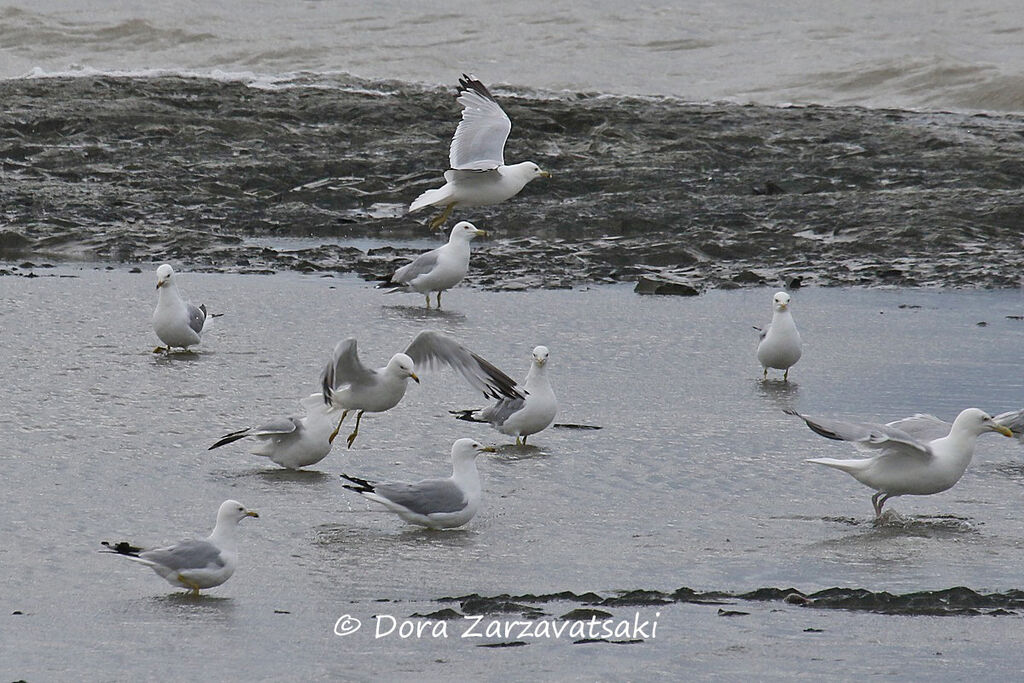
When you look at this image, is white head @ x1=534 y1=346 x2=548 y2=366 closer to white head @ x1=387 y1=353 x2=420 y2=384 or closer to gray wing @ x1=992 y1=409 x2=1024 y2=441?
white head @ x1=387 y1=353 x2=420 y2=384

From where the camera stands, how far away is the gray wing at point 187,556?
5.14 meters

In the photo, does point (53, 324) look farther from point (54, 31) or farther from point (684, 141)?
point (54, 31)

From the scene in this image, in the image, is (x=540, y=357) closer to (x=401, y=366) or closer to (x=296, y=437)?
(x=401, y=366)

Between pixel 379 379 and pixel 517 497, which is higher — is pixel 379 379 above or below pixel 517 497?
above

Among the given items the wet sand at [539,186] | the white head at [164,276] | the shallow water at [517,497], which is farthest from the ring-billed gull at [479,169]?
the white head at [164,276]

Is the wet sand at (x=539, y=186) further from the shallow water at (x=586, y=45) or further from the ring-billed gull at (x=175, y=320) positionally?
the ring-billed gull at (x=175, y=320)

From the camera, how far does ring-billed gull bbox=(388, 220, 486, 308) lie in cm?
1141

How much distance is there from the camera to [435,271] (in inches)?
450

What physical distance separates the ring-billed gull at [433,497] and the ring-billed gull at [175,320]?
11.4ft

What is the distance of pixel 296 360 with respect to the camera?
30.4 feet

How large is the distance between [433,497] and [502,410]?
5.12ft

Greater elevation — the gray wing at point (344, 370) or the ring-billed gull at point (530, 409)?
the gray wing at point (344, 370)

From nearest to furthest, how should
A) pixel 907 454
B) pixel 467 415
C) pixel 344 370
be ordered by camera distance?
pixel 907 454 → pixel 344 370 → pixel 467 415

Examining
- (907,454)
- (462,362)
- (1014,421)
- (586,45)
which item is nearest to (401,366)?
(462,362)
